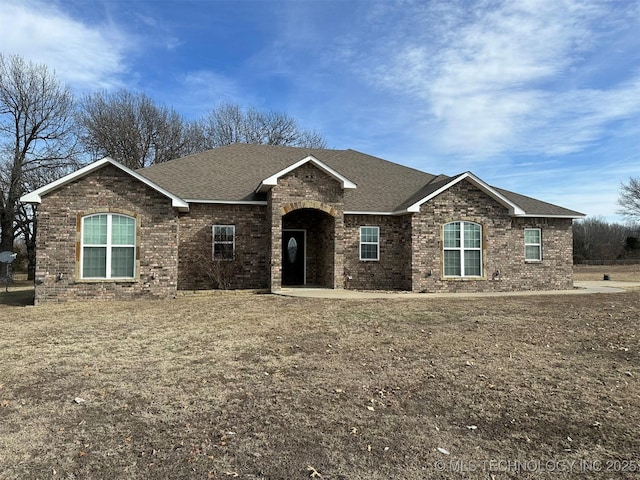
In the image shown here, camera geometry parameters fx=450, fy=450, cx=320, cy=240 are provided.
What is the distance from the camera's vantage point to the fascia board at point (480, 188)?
1722cm

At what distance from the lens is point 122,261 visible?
14.6 metres

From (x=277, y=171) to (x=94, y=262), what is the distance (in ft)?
29.3

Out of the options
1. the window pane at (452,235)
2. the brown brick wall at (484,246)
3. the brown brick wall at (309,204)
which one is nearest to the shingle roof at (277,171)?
the brown brick wall at (484,246)

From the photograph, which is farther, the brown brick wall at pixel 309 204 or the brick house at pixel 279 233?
the brown brick wall at pixel 309 204

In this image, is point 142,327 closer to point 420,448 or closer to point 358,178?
point 420,448

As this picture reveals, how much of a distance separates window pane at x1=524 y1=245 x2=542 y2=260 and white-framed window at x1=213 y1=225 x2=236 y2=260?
484 inches

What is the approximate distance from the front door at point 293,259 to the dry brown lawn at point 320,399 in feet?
29.7

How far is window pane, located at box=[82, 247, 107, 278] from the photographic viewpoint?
1440 cm

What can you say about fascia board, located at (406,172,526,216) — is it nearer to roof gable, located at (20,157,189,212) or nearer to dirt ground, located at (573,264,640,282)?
roof gable, located at (20,157,189,212)

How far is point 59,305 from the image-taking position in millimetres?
13688

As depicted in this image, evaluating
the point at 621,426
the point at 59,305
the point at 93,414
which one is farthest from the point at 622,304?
the point at 59,305

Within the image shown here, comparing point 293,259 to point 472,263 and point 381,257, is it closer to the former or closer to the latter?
point 381,257

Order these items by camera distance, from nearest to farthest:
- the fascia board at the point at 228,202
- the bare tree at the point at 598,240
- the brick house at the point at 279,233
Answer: the brick house at the point at 279,233
the fascia board at the point at 228,202
the bare tree at the point at 598,240

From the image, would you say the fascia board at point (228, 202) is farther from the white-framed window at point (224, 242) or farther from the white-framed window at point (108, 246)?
the white-framed window at point (108, 246)
